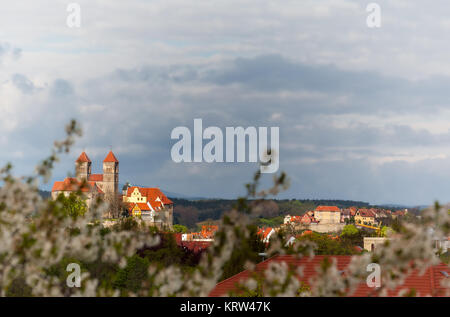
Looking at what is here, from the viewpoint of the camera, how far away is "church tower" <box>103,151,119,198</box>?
11588 cm

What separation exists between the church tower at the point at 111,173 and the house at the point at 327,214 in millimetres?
42429

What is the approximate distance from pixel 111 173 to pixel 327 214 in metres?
46.7

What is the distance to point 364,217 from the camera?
127 metres

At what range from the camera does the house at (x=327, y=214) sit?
12747 centimetres

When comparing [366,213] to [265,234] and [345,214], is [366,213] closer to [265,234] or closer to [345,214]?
[345,214]

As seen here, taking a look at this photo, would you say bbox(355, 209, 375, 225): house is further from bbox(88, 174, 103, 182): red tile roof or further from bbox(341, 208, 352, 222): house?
bbox(88, 174, 103, 182): red tile roof

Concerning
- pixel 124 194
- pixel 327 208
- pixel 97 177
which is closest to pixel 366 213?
pixel 327 208

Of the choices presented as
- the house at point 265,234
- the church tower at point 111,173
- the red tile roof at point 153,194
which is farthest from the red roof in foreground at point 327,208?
the house at point 265,234

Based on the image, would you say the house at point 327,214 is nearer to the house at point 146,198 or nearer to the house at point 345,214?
the house at point 345,214
